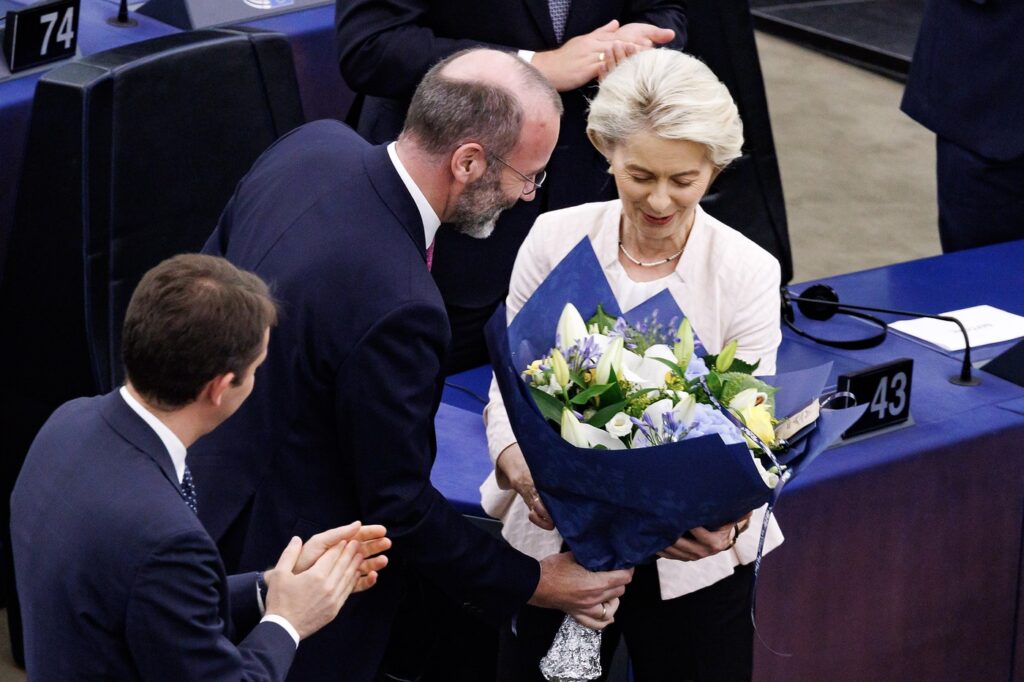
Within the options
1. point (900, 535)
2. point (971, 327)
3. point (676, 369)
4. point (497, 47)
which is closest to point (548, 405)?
point (676, 369)

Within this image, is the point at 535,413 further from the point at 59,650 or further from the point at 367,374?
the point at 59,650

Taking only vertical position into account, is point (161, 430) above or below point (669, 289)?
above

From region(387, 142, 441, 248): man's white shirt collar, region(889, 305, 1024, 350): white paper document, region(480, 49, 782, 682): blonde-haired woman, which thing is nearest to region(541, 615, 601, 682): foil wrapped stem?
region(480, 49, 782, 682): blonde-haired woman

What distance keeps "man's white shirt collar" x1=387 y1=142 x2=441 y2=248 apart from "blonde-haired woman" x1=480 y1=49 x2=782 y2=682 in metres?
0.30

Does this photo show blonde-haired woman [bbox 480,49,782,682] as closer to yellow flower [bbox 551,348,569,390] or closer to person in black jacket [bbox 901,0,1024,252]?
yellow flower [bbox 551,348,569,390]

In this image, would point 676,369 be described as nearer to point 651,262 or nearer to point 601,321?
point 601,321

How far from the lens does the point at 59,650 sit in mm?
1716

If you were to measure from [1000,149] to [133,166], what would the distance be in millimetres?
2218

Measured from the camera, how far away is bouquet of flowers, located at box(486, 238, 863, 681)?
1928 millimetres

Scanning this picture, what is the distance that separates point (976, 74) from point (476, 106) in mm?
2388

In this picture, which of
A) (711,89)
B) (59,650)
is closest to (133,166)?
Result: (711,89)

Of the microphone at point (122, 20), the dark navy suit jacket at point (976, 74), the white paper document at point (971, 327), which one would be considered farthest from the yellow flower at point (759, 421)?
the microphone at point (122, 20)

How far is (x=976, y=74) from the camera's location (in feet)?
13.3

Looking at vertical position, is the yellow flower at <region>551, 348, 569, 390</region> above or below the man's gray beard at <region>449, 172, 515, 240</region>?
below
